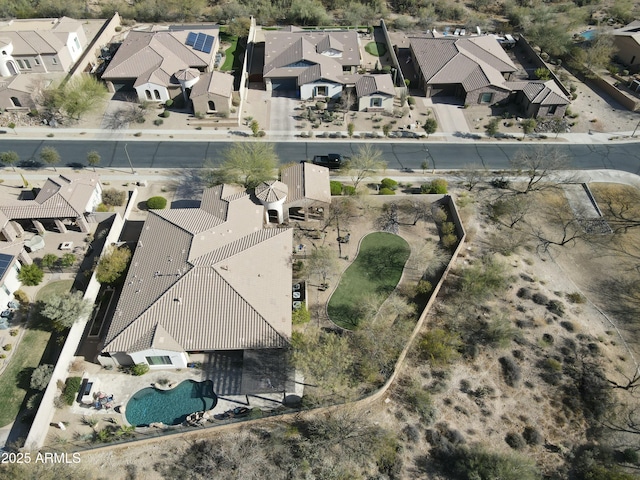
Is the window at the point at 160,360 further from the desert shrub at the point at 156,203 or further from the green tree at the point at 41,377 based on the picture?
the desert shrub at the point at 156,203

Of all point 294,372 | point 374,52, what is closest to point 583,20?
point 374,52

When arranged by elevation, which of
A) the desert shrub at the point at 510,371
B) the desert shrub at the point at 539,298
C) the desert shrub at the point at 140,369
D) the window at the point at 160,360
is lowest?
the desert shrub at the point at 140,369

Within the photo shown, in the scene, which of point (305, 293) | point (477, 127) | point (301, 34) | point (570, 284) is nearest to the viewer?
point (305, 293)

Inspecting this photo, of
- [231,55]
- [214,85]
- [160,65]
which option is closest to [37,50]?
[160,65]

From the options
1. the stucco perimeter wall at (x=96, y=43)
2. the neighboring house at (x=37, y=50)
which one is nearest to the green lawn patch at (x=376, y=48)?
the stucco perimeter wall at (x=96, y=43)

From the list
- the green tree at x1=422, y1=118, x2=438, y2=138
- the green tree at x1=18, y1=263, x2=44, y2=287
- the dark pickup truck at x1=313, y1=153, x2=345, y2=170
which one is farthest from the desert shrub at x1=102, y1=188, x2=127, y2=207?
the green tree at x1=422, y1=118, x2=438, y2=138

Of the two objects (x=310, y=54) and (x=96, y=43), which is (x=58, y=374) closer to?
(x=310, y=54)

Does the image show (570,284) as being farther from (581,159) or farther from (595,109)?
(595,109)

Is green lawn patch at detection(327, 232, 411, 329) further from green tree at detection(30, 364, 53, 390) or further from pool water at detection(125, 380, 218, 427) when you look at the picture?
green tree at detection(30, 364, 53, 390)
